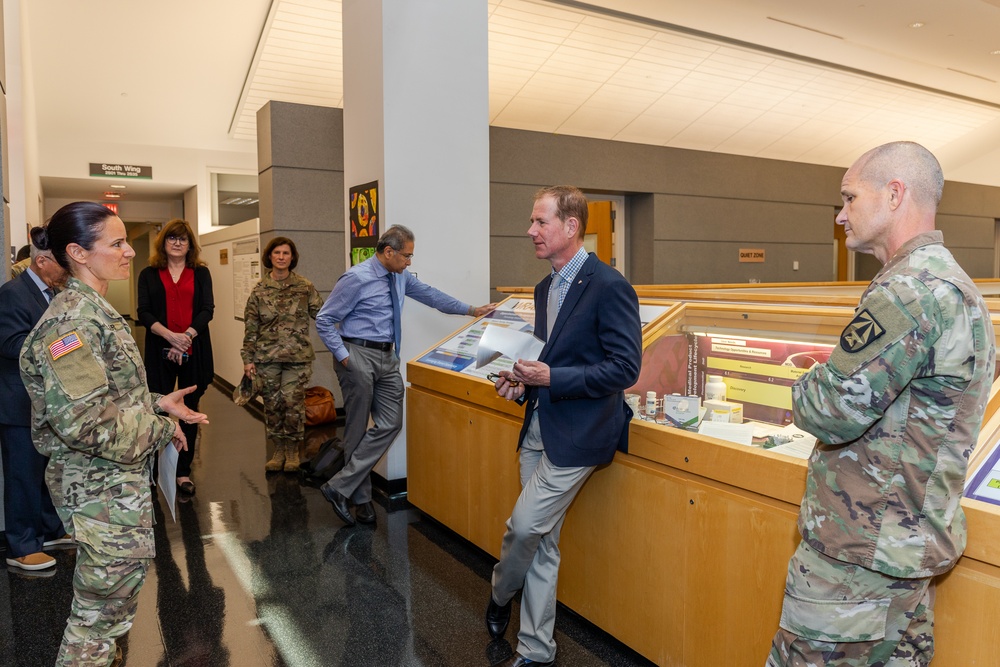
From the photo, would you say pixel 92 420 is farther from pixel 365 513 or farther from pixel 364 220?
pixel 364 220

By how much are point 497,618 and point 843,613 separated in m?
1.53

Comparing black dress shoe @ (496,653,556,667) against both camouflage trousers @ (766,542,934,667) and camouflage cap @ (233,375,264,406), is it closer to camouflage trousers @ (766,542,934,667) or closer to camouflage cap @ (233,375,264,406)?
camouflage trousers @ (766,542,934,667)

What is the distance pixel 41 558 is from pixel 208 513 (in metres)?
0.91

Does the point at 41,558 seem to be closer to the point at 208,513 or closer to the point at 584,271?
the point at 208,513

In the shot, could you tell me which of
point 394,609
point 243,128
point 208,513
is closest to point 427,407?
point 394,609

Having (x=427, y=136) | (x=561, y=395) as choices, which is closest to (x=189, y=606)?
(x=561, y=395)

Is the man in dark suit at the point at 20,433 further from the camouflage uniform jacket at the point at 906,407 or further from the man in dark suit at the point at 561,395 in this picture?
the camouflage uniform jacket at the point at 906,407

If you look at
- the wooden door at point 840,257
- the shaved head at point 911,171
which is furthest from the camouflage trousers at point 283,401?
the wooden door at point 840,257

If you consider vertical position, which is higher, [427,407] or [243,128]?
[243,128]

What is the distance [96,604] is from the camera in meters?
1.94

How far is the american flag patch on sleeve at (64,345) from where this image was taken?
1787 millimetres

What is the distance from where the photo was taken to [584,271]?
7.75 feet

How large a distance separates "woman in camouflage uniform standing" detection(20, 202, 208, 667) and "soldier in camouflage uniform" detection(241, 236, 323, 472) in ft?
9.72

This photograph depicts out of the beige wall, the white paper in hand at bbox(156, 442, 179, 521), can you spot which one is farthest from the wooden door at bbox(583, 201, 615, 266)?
the white paper in hand at bbox(156, 442, 179, 521)
